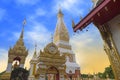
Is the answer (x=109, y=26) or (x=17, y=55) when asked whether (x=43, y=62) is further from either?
(x=109, y=26)

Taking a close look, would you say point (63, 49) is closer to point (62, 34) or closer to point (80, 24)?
point (62, 34)

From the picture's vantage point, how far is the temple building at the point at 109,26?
A: 507cm

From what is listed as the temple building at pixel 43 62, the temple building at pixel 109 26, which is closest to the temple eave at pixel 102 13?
the temple building at pixel 109 26

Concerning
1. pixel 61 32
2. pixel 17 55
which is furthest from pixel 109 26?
pixel 61 32

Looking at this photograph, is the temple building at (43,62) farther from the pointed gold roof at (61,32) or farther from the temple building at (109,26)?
the temple building at (109,26)

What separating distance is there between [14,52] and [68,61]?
12.3 meters

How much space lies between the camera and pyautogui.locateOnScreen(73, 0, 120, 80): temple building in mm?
5074

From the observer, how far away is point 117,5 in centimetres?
477

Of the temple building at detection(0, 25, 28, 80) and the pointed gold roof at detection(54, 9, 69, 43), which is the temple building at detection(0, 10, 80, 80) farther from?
the pointed gold roof at detection(54, 9, 69, 43)

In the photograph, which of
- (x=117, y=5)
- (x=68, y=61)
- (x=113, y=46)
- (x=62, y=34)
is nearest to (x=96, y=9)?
(x=117, y=5)

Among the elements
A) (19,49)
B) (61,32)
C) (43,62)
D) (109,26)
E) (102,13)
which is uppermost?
(61,32)

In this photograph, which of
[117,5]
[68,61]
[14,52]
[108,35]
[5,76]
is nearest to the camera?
[117,5]

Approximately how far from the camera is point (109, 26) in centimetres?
575

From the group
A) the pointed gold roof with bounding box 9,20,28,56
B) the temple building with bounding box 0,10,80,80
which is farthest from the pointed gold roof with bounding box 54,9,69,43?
the pointed gold roof with bounding box 9,20,28,56
